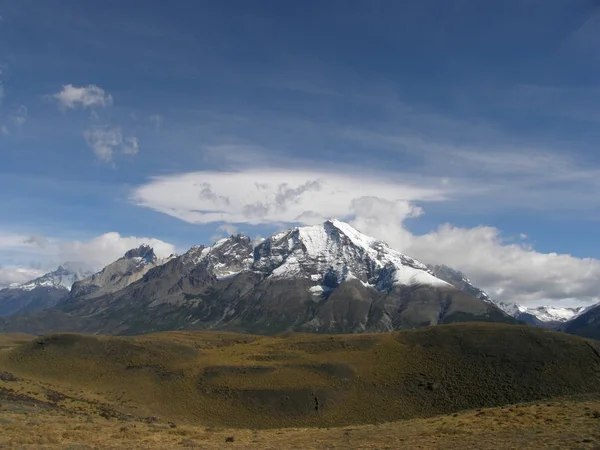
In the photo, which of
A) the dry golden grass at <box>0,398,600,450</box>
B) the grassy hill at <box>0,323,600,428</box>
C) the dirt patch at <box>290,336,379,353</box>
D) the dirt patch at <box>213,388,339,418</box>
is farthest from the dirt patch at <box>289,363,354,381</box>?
the dry golden grass at <box>0,398,600,450</box>

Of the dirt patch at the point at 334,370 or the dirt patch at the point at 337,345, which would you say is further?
the dirt patch at the point at 337,345

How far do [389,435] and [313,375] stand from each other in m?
66.7

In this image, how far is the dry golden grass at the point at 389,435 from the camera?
3100 cm

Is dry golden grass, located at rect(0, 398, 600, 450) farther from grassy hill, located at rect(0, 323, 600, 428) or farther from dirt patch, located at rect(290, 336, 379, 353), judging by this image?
dirt patch, located at rect(290, 336, 379, 353)

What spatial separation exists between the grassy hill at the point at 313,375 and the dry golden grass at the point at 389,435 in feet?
119

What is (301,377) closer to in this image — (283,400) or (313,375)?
(313,375)

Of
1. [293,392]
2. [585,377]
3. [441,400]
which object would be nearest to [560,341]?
[585,377]

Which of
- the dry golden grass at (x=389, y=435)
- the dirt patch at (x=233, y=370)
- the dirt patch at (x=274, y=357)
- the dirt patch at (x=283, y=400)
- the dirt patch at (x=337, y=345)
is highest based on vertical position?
the dirt patch at (x=337, y=345)

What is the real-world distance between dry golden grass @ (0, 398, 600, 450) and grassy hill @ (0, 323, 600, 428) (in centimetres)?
3629

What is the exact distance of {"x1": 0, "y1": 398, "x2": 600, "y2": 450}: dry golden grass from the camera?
102 ft

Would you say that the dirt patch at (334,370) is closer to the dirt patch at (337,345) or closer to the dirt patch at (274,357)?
the dirt patch at (274,357)

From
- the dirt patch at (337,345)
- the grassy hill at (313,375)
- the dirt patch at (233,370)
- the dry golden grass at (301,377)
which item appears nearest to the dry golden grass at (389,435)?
the dry golden grass at (301,377)

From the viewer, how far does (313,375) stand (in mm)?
103062

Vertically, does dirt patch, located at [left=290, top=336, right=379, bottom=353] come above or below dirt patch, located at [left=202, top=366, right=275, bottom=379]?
above
